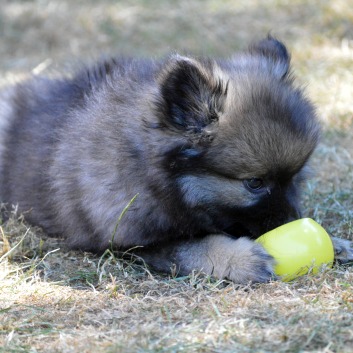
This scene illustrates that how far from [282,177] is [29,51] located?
6.52m

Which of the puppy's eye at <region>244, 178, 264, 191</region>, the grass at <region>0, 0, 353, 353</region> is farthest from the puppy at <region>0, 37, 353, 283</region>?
the grass at <region>0, 0, 353, 353</region>

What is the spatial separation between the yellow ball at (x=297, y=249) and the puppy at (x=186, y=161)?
0.10 meters

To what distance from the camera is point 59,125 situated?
17.9 ft

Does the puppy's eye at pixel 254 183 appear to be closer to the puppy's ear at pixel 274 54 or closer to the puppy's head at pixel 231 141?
the puppy's head at pixel 231 141

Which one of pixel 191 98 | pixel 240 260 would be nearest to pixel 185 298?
pixel 240 260

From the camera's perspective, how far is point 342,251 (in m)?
4.91

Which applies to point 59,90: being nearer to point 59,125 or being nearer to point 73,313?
point 59,125

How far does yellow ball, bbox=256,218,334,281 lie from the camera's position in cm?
454

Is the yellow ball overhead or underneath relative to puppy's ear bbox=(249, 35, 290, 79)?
underneath

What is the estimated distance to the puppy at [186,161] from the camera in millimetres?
4520

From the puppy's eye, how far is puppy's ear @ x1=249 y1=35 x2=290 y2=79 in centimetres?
82

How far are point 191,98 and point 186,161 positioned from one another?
0.38 m

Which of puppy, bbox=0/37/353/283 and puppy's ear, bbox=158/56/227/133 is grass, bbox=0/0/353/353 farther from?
puppy's ear, bbox=158/56/227/133

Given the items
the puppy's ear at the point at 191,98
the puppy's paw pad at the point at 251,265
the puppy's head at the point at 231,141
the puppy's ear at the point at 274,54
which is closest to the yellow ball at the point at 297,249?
the puppy's paw pad at the point at 251,265
